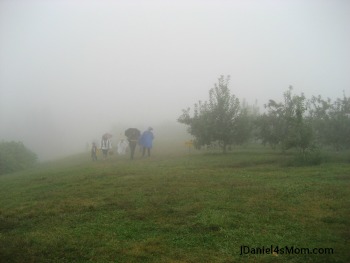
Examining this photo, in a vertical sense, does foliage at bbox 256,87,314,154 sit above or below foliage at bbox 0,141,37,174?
above

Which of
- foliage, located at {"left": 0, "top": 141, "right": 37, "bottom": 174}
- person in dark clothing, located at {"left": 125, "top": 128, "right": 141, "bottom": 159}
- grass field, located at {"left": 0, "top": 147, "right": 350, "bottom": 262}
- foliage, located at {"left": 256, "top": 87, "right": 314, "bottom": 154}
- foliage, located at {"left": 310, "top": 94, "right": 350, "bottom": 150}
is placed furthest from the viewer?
foliage, located at {"left": 0, "top": 141, "right": 37, "bottom": 174}

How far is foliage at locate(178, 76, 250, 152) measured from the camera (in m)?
30.5

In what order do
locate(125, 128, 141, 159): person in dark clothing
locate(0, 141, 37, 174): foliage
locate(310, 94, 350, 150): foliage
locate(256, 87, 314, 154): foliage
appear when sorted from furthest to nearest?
1. locate(0, 141, 37, 174): foliage
2. locate(125, 128, 141, 159): person in dark clothing
3. locate(310, 94, 350, 150): foliage
4. locate(256, 87, 314, 154): foliage

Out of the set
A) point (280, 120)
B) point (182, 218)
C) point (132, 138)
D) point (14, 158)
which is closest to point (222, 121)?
point (280, 120)

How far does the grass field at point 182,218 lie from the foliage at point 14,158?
61.2 ft

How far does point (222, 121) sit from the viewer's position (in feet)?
101

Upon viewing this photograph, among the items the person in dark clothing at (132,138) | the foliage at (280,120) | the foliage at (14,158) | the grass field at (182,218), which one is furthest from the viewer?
the foliage at (14,158)

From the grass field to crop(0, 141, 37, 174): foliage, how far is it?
735 inches

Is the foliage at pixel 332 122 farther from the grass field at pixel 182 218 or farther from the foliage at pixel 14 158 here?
the foliage at pixel 14 158

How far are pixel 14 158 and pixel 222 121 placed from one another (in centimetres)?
2365

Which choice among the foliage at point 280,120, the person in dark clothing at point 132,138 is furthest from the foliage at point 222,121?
the person in dark clothing at point 132,138

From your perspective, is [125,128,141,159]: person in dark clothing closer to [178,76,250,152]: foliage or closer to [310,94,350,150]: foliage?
[178,76,250,152]: foliage

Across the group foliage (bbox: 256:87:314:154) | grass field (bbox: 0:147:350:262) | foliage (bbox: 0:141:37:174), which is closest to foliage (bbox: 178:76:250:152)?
foliage (bbox: 256:87:314:154)

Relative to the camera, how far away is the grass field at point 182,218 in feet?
30.7
